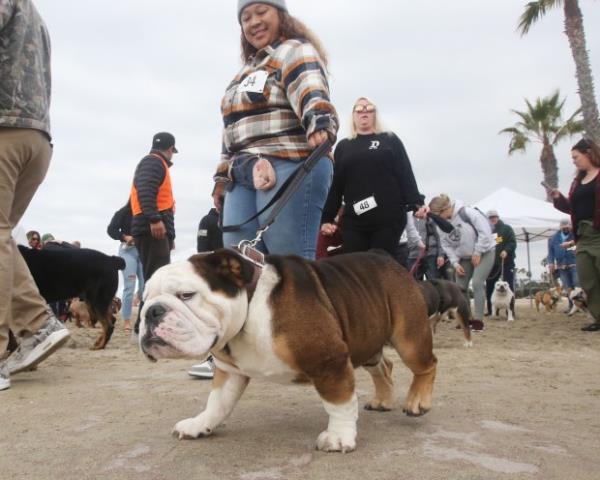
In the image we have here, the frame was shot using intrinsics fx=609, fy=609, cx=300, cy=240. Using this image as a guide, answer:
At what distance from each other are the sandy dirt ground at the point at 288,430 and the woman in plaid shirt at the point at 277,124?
0.99m

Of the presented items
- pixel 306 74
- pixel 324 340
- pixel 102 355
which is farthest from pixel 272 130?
pixel 102 355

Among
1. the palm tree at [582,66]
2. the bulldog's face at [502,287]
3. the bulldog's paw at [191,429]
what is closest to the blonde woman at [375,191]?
the bulldog's paw at [191,429]

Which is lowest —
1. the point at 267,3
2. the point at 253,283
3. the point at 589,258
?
the point at 589,258

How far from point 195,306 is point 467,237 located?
7577 millimetres

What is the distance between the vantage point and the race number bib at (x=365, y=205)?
498cm

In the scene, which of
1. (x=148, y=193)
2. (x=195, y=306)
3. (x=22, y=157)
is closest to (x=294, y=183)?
(x=195, y=306)

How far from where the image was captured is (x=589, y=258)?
7.61 meters

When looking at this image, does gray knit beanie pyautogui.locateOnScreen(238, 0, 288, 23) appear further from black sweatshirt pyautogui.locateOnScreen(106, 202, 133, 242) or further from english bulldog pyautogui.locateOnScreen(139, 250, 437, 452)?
black sweatshirt pyautogui.locateOnScreen(106, 202, 133, 242)

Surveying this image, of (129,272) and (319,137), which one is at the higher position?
(319,137)

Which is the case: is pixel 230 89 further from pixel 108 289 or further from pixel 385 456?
pixel 108 289

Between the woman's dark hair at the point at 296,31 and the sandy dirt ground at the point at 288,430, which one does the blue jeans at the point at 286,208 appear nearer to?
the woman's dark hair at the point at 296,31

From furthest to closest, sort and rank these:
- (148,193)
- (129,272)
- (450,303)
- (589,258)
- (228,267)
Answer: (129,272) → (589,258) → (450,303) → (148,193) → (228,267)

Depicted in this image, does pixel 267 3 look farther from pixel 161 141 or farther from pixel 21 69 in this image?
pixel 161 141

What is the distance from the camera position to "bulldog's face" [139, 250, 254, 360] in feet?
6.98
